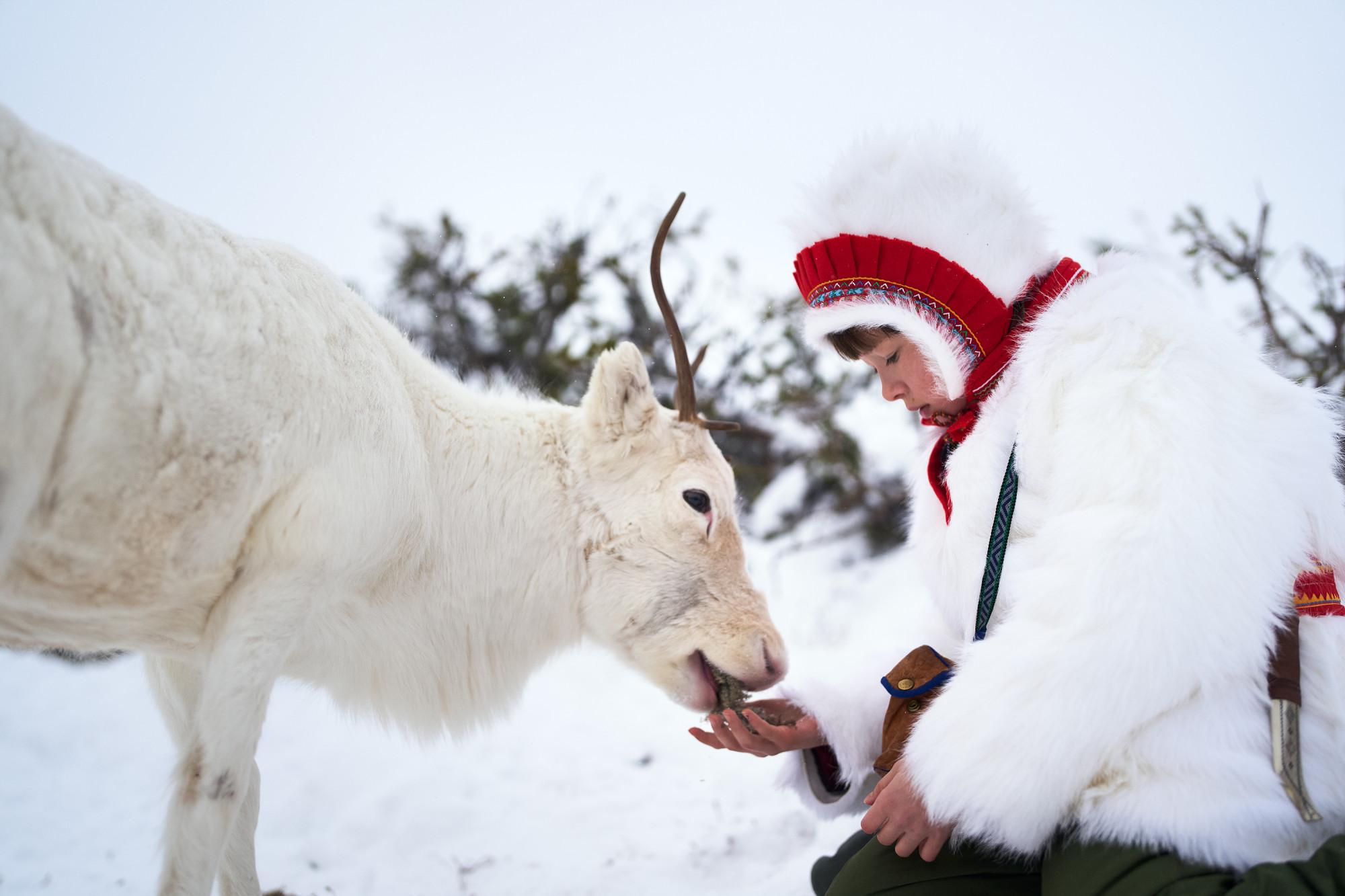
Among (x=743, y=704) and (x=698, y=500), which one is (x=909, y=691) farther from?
(x=698, y=500)

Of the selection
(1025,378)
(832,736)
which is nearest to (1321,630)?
(1025,378)

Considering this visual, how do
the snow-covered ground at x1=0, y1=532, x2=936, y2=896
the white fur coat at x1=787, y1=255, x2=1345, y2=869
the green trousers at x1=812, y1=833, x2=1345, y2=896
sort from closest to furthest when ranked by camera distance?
the green trousers at x1=812, y1=833, x2=1345, y2=896
the white fur coat at x1=787, y1=255, x2=1345, y2=869
the snow-covered ground at x1=0, y1=532, x2=936, y2=896

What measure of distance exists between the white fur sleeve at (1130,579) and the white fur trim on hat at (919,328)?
0.31 metres

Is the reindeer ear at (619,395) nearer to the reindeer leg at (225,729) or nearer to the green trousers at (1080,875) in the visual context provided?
the reindeer leg at (225,729)

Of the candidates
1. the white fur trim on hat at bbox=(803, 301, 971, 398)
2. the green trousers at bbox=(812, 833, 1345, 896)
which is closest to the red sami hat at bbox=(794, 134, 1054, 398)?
the white fur trim on hat at bbox=(803, 301, 971, 398)

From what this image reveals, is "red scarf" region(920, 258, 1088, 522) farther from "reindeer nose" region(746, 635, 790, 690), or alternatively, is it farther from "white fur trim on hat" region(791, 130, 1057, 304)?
"reindeer nose" region(746, 635, 790, 690)

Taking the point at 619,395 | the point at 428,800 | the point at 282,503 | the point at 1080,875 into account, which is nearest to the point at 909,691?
the point at 1080,875

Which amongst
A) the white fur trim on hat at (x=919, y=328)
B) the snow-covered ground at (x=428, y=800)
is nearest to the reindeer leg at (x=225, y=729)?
the snow-covered ground at (x=428, y=800)

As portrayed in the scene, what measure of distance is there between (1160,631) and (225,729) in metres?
2.00

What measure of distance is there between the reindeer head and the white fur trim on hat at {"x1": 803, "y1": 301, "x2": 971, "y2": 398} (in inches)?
31.2

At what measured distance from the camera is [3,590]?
73.1 inches

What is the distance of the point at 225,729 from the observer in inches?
77.0

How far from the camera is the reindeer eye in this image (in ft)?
9.16

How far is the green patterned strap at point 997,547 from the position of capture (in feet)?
6.12
